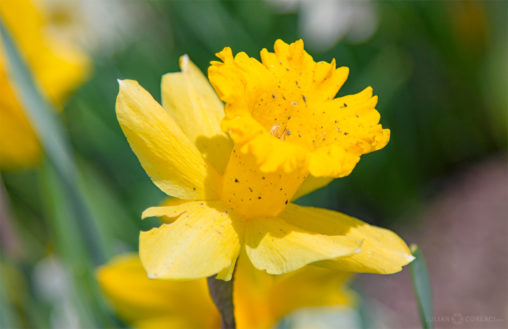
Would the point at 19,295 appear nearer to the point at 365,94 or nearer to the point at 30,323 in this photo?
the point at 30,323

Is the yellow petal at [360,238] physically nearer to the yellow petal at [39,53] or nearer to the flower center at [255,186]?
the flower center at [255,186]

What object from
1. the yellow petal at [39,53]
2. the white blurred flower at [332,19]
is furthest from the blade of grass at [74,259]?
the white blurred flower at [332,19]

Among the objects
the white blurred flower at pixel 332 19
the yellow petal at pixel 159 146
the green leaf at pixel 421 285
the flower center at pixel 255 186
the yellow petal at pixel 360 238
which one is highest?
the white blurred flower at pixel 332 19

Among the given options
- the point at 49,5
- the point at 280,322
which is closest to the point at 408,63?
the point at 49,5

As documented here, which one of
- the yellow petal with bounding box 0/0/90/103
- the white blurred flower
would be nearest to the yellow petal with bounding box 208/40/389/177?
the yellow petal with bounding box 0/0/90/103

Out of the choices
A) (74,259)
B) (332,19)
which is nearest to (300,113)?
(74,259)

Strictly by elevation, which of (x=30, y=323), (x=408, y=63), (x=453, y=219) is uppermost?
(x=408, y=63)
